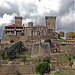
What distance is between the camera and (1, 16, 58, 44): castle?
7419cm

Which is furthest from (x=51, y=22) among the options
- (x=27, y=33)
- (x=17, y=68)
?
(x=17, y=68)

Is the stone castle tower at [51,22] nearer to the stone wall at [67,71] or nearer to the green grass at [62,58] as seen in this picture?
the green grass at [62,58]

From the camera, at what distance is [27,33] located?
246 feet

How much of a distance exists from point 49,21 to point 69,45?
12329mm

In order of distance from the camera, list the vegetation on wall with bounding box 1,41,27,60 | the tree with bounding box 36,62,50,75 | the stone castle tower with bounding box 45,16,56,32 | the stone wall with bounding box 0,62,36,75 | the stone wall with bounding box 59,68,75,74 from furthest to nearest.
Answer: the stone castle tower with bounding box 45,16,56,32 < the vegetation on wall with bounding box 1,41,27,60 < the stone wall with bounding box 0,62,36,75 < the stone wall with bounding box 59,68,75,74 < the tree with bounding box 36,62,50,75

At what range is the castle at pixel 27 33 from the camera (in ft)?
243

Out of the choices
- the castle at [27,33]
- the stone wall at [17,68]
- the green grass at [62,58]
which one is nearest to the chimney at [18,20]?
the castle at [27,33]

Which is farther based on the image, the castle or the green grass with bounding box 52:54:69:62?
the castle

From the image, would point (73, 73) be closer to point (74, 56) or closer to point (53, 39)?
point (74, 56)

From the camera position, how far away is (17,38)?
74.6 meters

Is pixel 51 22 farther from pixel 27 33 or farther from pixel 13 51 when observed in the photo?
pixel 13 51

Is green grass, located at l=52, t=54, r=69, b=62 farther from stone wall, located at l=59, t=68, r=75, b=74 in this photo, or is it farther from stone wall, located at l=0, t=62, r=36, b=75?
stone wall, located at l=0, t=62, r=36, b=75

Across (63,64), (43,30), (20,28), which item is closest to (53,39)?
(43,30)

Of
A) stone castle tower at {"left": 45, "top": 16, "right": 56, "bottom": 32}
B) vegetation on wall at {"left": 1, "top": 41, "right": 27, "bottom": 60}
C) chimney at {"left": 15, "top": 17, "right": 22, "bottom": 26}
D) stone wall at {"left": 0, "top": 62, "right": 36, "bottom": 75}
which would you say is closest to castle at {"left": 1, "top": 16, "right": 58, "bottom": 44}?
stone castle tower at {"left": 45, "top": 16, "right": 56, "bottom": 32}
